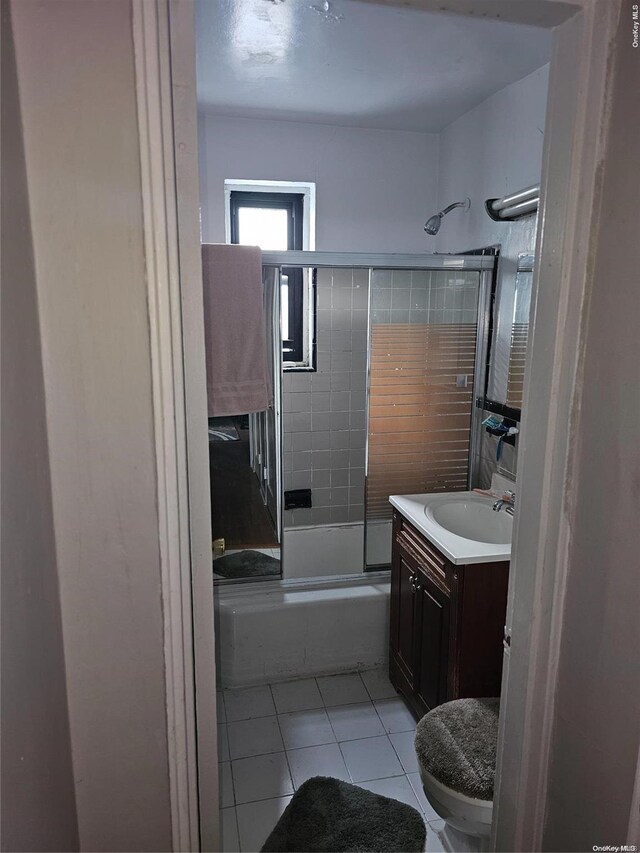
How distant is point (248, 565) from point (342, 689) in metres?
0.70

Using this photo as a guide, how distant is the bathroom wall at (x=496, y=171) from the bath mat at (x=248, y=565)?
107cm

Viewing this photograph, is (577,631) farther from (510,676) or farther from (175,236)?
(175,236)

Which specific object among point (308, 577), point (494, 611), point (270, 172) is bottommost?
point (308, 577)

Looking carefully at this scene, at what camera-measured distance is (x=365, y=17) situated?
5.90 ft

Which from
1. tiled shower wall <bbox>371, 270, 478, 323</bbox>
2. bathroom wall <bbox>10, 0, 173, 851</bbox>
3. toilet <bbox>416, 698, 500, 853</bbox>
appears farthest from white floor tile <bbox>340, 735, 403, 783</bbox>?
tiled shower wall <bbox>371, 270, 478, 323</bbox>

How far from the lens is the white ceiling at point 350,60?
1.81m

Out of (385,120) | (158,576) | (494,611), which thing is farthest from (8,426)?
(385,120)

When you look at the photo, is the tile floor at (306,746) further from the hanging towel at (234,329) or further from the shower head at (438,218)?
the shower head at (438,218)

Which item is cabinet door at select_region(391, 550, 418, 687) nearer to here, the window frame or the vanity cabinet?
the vanity cabinet

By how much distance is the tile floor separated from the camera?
1944mm

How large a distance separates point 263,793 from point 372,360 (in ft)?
5.82

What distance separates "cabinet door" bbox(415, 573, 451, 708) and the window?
119cm

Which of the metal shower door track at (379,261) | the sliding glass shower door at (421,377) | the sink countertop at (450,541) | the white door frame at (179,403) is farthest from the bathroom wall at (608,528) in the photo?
the sliding glass shower door at (421,377)

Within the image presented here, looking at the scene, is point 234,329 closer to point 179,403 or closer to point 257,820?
point 179,403
